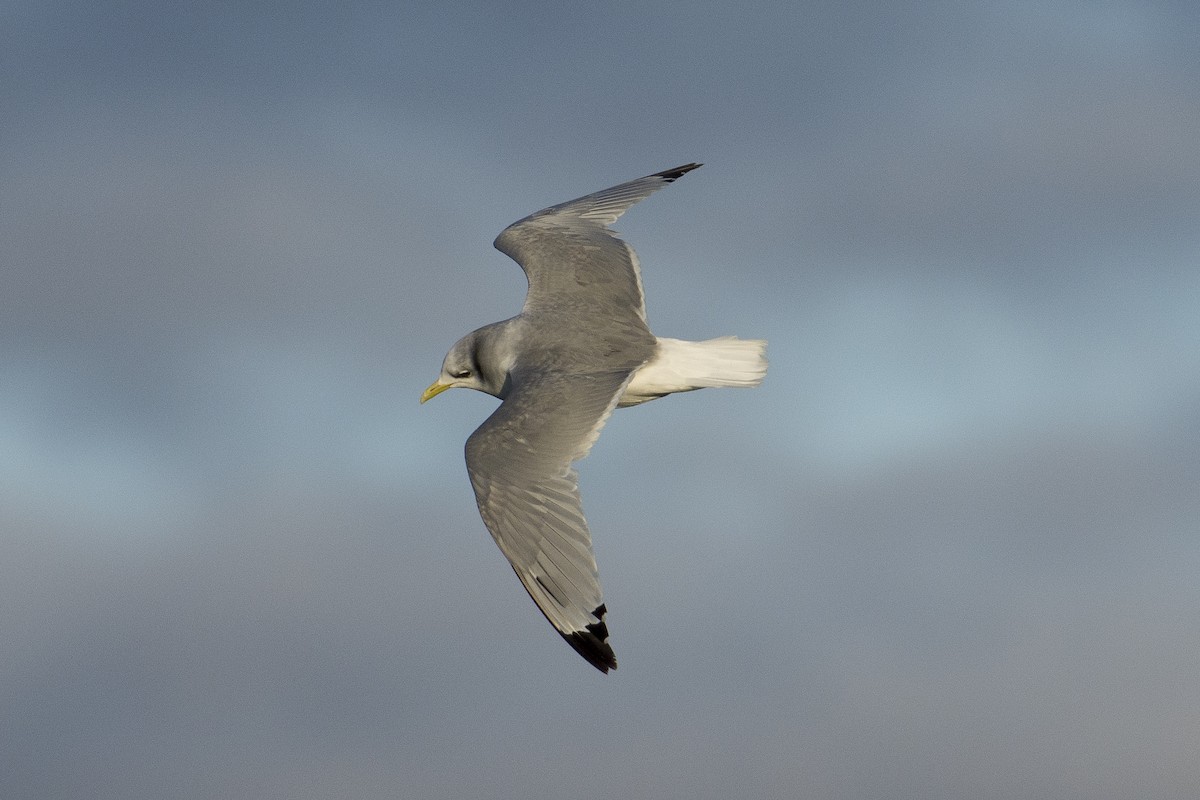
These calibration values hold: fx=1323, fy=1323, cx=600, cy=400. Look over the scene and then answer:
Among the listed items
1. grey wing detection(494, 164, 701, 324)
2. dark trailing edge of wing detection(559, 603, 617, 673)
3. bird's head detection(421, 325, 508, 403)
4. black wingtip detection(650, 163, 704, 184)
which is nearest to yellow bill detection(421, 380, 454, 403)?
bird's head detection(421, 325, 508, 403)

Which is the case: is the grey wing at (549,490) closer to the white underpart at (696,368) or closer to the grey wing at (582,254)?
the white underpart at (696,368)

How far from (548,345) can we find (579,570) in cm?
343

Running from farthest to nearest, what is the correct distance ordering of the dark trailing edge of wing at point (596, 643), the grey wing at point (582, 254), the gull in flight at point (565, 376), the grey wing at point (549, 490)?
the grey wing at point (582, 254) → the gull in flight at point (565, 376) → the grey wing at point (549, 490) → the dark trailing edge of wing at point (596, 643)

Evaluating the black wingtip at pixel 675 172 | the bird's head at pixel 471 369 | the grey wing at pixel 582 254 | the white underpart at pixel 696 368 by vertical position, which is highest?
the black wingtip at pixel 675 172

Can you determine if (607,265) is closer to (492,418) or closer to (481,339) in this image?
(481,339)

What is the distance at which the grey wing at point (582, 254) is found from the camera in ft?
46.8

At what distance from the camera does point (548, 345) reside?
43.4 feet

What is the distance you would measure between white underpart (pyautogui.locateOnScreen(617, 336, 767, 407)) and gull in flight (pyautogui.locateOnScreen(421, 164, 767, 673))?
0.5 inches

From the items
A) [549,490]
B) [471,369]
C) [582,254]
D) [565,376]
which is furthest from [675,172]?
[549,490]

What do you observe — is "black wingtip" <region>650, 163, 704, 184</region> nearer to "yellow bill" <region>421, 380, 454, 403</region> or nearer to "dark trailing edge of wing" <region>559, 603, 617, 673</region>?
"yellow bill" <region>421, 380, 454, 403</region>

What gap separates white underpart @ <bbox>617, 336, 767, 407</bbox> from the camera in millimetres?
13227

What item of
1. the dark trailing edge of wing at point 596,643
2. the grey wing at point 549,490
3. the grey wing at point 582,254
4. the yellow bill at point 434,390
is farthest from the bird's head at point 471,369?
the dark trailing edge of wing at point 596,643

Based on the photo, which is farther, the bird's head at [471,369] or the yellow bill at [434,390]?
the yellow bill at [434,390]

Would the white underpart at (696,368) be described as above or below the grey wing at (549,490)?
above
